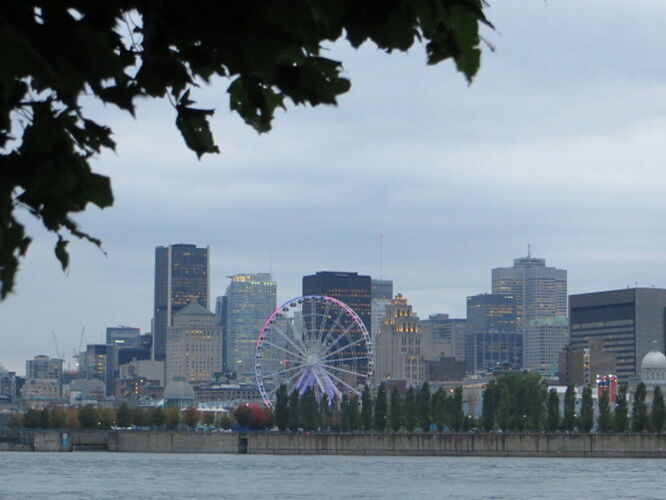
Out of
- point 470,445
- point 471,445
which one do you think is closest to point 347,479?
point 471,445

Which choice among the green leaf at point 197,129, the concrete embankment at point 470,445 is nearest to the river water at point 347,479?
the concrete embankment at point 470,445

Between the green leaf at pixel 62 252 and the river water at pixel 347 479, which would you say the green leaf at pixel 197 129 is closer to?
the green leaf at pixel 62 252

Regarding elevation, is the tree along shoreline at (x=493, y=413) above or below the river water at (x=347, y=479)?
above

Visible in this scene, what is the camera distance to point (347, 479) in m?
113

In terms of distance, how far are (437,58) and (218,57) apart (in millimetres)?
1029

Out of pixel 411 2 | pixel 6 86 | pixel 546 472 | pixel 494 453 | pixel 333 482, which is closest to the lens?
pixel 6 86

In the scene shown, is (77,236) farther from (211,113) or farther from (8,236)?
(211,113)

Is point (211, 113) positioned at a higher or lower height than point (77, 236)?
higher

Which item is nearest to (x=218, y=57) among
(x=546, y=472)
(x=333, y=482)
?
(x=333, y=482)

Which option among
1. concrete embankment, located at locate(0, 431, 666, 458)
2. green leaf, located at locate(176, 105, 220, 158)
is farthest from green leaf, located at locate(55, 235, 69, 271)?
concrete embankment, located at locate(0, 431, 666, 458)

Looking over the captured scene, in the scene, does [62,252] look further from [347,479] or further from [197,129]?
[347,479]

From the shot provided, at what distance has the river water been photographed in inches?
3629

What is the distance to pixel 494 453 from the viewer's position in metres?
170

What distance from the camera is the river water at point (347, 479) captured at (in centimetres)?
9219
